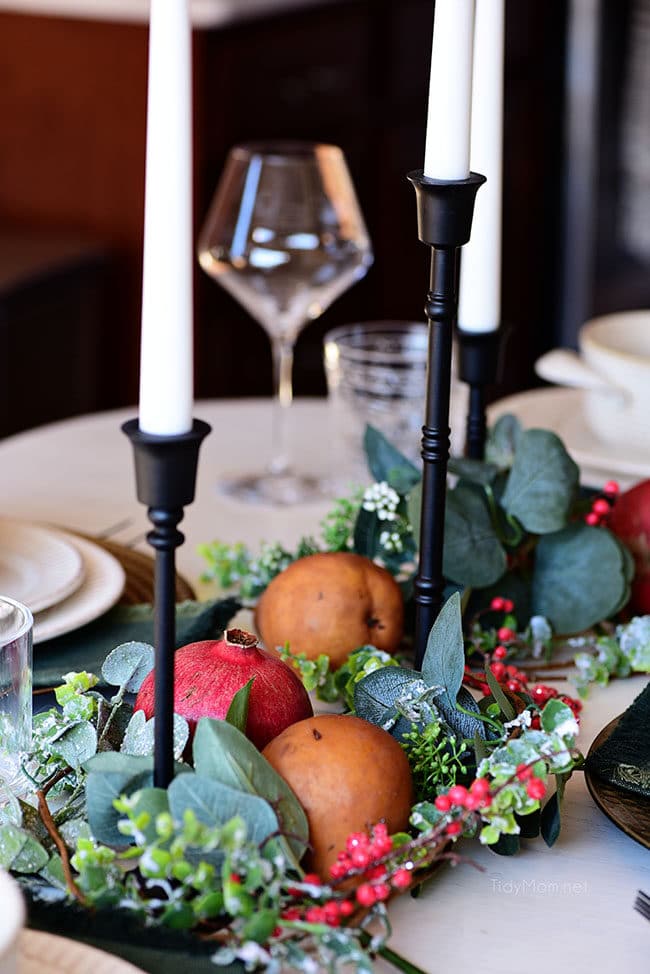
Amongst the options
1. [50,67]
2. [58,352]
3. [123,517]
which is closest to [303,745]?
[123,517]

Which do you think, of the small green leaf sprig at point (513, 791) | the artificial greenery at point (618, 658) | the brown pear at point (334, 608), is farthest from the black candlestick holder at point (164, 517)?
the artificial greenery at point (618, 658)

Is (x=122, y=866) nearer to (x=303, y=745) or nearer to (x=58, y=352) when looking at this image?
(x=303, y=745)

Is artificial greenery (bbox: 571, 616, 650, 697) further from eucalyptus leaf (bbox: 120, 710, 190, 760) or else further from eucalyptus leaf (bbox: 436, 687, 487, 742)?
eucalyptus leaf (bbox: 120, 710, 190, 760)

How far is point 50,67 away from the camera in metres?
2.50

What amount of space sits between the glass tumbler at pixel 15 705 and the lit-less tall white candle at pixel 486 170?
37 cm

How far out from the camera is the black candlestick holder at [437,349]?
2.00 ft

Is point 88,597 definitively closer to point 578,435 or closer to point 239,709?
point 239,709

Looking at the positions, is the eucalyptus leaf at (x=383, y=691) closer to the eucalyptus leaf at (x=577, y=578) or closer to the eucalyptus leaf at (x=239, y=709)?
the eucalyptus leaf at (x=239, y=709)

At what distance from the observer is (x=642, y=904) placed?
1.85ft

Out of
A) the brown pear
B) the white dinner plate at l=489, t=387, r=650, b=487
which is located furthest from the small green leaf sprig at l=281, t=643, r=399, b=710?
the white dinner plate at l=489, t=387, r=650, b=487

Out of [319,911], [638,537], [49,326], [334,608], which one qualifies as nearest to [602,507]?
[638,537]

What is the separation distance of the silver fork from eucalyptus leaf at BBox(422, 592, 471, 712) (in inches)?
4.3

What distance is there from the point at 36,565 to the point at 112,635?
0.09 m

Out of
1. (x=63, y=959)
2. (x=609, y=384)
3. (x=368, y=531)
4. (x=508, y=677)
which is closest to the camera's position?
(x=63, y=959)
